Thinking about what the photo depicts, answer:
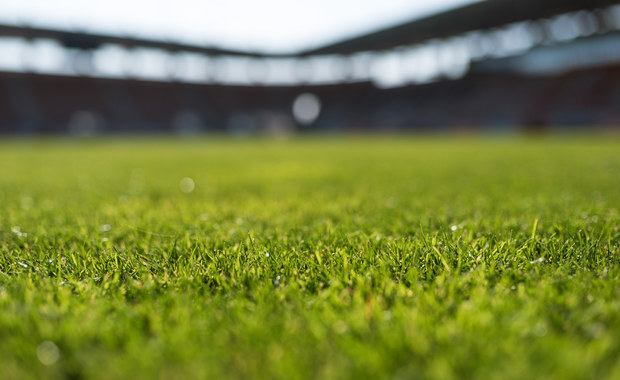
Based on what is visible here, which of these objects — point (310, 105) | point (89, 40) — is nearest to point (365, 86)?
point (310, 105)

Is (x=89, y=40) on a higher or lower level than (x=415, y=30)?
higher

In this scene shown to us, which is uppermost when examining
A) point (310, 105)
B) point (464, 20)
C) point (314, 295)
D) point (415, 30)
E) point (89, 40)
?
point (89, 40)

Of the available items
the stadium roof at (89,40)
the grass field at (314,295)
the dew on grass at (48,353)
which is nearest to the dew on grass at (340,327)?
the grass field at (314,295)

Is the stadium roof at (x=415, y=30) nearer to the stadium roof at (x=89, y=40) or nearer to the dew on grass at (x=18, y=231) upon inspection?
the stadium roof at (x=89, y=40)

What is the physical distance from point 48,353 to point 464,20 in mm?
30616

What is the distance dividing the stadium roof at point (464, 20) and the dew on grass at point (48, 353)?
27.7m

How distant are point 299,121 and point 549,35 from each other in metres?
21.1

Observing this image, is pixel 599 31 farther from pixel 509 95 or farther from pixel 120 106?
pixel 120 106

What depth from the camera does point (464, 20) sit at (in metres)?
26.8

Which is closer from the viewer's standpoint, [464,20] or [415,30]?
[464,20]

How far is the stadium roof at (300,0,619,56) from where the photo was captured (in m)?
23.8

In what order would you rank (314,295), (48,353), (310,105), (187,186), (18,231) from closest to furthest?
(48,353), (314,295), (18,231), (187,186), (310,105)

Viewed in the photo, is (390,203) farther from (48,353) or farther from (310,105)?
(310,105)

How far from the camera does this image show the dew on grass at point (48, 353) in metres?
0.74
